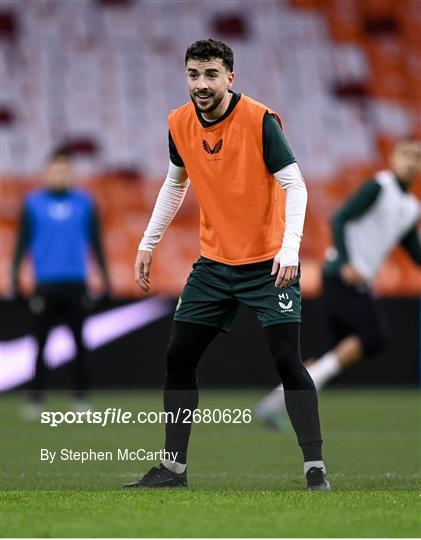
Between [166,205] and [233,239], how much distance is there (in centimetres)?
40

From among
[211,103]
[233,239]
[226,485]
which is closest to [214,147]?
[211,103]

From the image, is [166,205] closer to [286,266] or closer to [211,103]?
[211,103]

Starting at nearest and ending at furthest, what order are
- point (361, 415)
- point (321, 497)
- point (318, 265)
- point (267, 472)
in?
point (321, 497), point (267, 472), point (361, 415), point (318, 265)

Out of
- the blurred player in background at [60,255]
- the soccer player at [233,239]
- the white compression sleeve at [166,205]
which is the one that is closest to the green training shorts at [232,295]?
the soccer player at [233,239]

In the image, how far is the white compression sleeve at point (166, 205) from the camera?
5.08m

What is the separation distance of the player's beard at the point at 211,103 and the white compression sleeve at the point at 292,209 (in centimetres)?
34

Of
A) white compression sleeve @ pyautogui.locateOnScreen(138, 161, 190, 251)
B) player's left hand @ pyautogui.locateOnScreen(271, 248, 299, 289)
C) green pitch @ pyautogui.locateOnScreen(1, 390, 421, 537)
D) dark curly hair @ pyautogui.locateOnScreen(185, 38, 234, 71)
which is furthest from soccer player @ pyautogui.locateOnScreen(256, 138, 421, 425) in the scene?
dark curly hair @ pyautogui.locateOnScreen(185, 38, 234, 71)

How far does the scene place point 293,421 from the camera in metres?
4.79

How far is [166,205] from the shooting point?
5.11 metres

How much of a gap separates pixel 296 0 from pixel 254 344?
6.54 meters

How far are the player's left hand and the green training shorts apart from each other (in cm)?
13

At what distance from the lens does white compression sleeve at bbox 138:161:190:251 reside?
5078mm

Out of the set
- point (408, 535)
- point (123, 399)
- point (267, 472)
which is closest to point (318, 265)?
point (123, 399)

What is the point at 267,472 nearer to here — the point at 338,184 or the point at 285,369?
the point at 285,369
